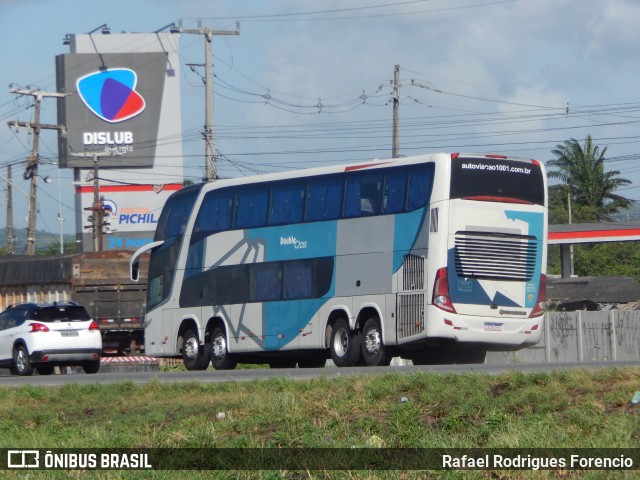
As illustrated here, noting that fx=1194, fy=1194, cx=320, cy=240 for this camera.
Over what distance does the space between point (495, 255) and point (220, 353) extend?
7.25 metres

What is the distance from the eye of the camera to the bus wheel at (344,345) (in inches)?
934

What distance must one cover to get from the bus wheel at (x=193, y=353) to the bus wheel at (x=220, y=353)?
270mm

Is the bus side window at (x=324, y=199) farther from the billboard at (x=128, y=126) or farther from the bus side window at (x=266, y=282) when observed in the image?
the billboard at (x=128, y=126)

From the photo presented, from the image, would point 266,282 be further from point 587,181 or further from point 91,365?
point 587,181

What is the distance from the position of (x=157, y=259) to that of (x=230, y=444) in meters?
18.5

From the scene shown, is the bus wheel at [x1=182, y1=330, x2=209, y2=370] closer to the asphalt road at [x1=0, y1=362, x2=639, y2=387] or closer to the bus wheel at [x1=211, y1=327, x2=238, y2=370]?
the bus wheel at [x1=211, y1=327, x2=238, y2=370]

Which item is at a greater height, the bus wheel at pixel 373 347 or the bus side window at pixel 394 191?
the bus side window at pixel 394 191

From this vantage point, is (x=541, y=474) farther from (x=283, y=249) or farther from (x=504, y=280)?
(x=283, y=249)

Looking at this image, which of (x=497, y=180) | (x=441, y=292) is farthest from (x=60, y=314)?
(x=497, y=180)

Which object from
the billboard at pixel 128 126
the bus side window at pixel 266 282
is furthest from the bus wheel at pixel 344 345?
the billboard at pixel 128 126

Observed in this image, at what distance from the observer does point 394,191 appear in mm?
23266

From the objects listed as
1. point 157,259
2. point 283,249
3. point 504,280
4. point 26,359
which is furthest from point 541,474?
point 157,259

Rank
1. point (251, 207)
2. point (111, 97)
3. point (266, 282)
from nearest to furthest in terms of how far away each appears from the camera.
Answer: point (266, 282)
point (251, 207)
point (111, 97)

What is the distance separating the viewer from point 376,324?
2353 centimetres
